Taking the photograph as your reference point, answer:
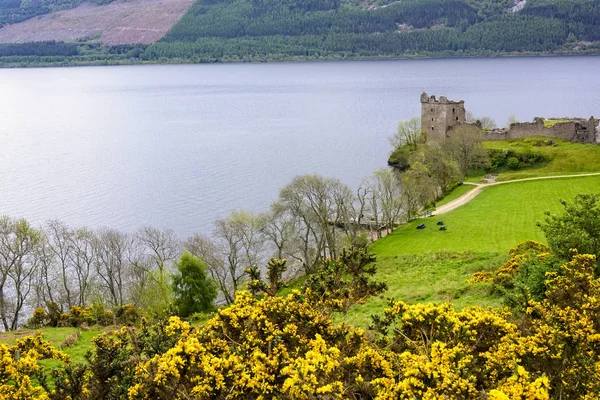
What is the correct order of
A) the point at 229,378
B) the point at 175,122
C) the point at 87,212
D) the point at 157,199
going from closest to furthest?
1. the point at 229,378
2. the point at 87,212
3. the point at 157,199
4. the point at 175,122

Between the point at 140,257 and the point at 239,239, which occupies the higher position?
the point at 239,239

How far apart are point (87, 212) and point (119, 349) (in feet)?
184

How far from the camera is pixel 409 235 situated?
55312 millimetres

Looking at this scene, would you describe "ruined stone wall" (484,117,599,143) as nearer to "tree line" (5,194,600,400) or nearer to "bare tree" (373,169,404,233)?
"bare tree" (373,169,404,233)

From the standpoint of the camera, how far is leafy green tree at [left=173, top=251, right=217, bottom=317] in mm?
40438

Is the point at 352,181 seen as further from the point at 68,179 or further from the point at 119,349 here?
the point at 119,349

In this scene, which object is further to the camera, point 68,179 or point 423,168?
point 68,179

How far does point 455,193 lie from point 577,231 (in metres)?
48.9

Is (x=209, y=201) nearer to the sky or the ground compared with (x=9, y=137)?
nearer to the ground

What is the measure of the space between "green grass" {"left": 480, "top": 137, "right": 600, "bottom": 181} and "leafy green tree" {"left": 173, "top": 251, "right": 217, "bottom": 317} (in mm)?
47749

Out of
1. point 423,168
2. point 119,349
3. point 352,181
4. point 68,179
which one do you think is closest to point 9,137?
point 68,179

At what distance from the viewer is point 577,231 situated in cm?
2323

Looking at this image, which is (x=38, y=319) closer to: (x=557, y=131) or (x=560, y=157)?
(x=560, y=157)

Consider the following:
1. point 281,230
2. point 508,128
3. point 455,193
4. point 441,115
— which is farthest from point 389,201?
point 508,128
